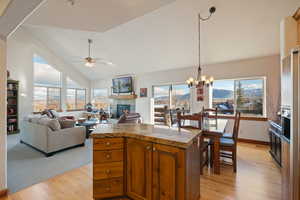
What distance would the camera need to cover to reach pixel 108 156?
188 cm

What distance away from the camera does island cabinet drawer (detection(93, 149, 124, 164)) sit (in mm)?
1859

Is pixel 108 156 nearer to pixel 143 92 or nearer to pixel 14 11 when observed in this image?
pixel 14 11

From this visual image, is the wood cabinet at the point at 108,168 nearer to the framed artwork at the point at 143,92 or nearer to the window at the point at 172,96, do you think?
the window at the point at 172,96

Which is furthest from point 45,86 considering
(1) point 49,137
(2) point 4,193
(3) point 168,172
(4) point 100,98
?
(3) point 168,172

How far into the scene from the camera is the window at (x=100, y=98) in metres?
9.07

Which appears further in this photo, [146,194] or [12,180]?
[12,180]

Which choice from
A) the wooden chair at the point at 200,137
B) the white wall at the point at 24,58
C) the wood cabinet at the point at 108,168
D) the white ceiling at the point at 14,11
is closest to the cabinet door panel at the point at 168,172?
the wood cabinet at the point at 108,168

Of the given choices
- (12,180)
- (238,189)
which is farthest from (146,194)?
(12,180)

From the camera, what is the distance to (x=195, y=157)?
1.80 m

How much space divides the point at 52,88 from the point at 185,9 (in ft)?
24.8

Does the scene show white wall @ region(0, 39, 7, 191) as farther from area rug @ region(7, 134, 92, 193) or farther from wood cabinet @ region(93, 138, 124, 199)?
wood cabinet @ region(93, 138, 124, 199)

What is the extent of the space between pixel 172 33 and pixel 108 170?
422cm

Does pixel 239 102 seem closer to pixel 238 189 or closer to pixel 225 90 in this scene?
pixel 225 90

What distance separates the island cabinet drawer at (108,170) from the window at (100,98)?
24.4 ft
